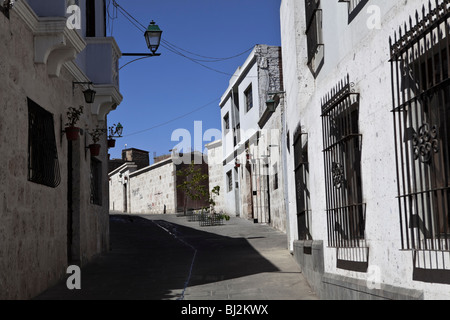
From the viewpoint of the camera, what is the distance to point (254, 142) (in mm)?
24969

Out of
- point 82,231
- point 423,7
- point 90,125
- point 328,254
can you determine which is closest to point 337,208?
point 328,254

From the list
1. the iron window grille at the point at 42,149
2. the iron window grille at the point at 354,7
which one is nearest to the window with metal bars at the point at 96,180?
the iron window grille at the point at 42,149

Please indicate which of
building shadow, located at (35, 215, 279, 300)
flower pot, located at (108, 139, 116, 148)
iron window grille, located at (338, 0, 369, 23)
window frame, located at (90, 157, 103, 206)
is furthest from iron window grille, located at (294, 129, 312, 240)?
flower pot, located at (108, 139, 116, 148)

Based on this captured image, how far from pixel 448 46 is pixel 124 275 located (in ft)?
25.5

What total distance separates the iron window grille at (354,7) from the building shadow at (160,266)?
4.43 meters

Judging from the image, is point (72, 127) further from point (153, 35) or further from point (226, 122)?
point (226, 122)

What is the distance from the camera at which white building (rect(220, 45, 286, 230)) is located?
20500 millimetres

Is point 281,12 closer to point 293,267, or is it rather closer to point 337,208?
point 293,267

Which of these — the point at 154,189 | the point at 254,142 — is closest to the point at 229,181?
the point at 254,142

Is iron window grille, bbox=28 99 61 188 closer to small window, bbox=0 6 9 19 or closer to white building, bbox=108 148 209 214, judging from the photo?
small window, bbox=0 6 9 19

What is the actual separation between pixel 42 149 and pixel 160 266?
144 inches

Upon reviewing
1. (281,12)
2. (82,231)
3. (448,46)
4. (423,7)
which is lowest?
(82,231)

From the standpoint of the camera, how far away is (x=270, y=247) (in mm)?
14680

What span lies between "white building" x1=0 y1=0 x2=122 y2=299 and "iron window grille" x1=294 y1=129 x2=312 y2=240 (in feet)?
13.2
